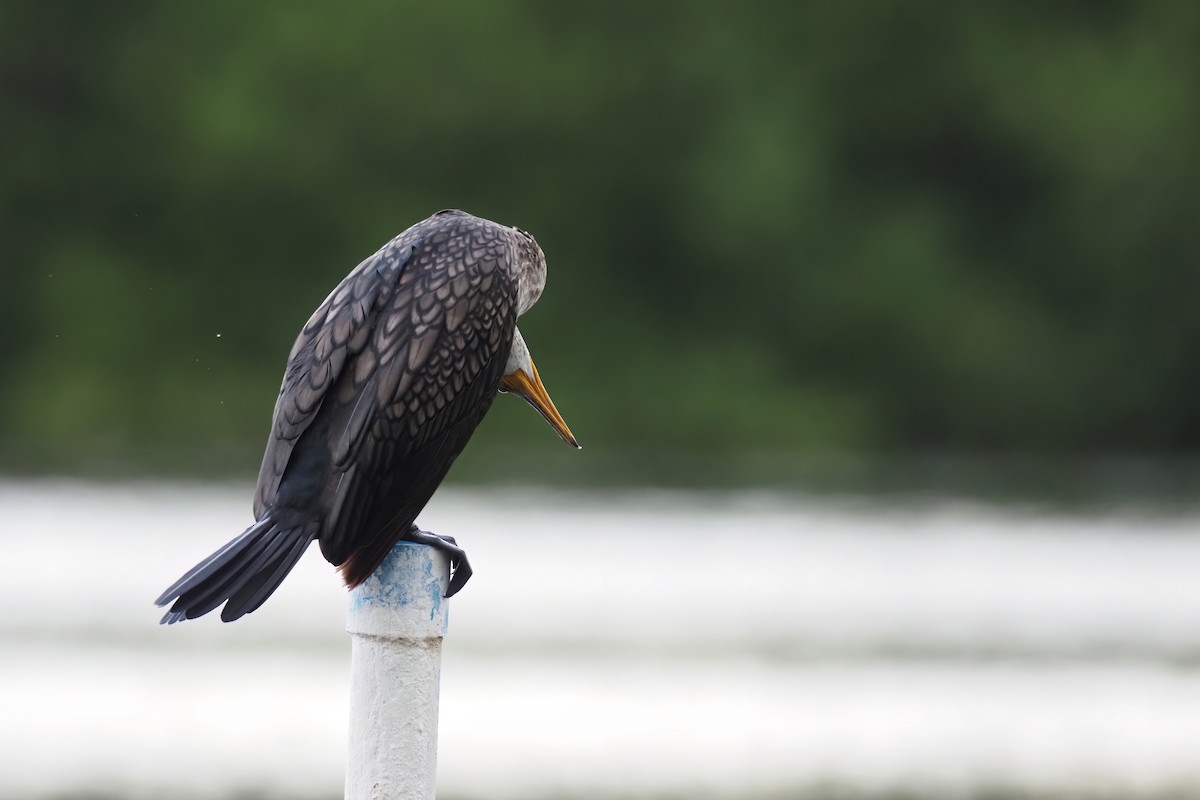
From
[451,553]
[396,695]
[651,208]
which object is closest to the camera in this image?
[396,695]

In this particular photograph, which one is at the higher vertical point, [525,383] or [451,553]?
[525,383]

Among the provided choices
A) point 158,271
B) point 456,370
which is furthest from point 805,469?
point 456,370

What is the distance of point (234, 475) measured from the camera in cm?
1210

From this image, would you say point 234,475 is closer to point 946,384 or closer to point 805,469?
point 805,469

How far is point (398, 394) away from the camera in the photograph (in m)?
2.37

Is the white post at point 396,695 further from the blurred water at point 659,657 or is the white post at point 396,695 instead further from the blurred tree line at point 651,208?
the blurred tree line at point 651,208

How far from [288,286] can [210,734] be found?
7539mm

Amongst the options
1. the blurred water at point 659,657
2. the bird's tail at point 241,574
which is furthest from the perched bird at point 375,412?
the blurred water at point 659,657

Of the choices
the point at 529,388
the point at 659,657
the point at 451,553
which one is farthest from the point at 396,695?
the point at 659,657

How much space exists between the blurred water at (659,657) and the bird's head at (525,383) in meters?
3.06

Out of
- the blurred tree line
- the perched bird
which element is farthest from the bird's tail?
the blurred tree line

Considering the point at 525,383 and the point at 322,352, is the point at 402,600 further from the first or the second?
the point at 525,383

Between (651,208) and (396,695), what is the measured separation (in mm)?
12208

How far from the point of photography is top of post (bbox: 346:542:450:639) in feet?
7.21
